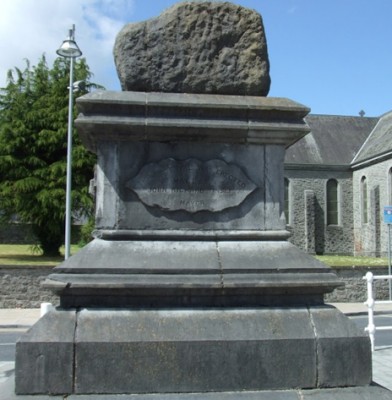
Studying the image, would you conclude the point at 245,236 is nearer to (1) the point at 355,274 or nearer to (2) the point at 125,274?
(2) the point at 125,274

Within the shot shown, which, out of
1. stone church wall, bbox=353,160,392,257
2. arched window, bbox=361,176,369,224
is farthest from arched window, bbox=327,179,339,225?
arched window, bbox=361,176,369,224

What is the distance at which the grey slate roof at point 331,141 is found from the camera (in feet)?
131

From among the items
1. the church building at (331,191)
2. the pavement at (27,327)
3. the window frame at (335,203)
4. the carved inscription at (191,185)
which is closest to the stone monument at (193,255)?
the carved inscription at (191,185)

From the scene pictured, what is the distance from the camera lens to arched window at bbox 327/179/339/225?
1606 inches

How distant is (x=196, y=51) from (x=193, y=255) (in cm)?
163

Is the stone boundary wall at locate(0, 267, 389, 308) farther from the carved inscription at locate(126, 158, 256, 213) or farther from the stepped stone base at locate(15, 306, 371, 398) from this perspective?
the stepped stone base at locate(15, 306, 371, 398)

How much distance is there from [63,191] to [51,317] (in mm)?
20902

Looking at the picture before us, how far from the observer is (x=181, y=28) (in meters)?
4.09

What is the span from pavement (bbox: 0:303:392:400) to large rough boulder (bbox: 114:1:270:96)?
2377 millimetres

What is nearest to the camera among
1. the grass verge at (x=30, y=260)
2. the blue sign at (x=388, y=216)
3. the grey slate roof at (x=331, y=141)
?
the grass verge at (x=30, y=260)

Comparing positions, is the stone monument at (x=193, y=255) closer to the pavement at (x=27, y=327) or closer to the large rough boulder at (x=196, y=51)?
the large rough boulder at (x=196, y=51)

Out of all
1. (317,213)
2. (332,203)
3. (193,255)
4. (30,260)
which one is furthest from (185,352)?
(332,203)

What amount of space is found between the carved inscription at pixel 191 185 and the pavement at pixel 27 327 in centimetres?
152

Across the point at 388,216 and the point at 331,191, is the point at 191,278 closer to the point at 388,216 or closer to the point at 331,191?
the point at 388,216
